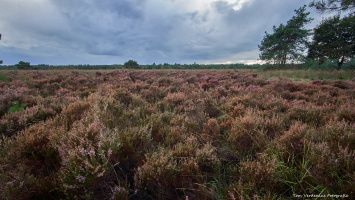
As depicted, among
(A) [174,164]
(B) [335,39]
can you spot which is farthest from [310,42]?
(A) [174,164]

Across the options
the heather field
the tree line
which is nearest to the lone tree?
the tree line

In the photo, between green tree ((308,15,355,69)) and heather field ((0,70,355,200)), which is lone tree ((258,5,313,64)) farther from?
heather field ((0,70,355,200))

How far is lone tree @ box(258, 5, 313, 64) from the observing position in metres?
26.3

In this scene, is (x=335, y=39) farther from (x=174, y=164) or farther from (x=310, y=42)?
(x=174, y=164)

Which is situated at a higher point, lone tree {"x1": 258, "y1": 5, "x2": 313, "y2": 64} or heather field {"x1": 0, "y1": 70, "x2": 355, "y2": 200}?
lone tree {"x1": 258, "y1": 5, "x2": 313, "y2": 64}

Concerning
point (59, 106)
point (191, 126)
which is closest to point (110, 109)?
point (59, 106)

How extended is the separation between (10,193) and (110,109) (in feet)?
8.61

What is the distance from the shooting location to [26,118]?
296cm

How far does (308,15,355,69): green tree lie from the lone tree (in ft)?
6.62

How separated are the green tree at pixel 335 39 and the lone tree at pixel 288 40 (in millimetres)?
2018

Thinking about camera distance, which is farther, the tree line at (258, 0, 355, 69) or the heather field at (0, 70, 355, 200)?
the tree line at (258, 0, 355, 69)

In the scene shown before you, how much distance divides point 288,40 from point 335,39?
6.20 meters

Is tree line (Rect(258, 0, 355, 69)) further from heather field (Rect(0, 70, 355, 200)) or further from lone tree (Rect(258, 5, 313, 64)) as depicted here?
heather field (Rect(0, 70, 355, 200))

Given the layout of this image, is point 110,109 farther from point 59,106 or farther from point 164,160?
point 164,160
